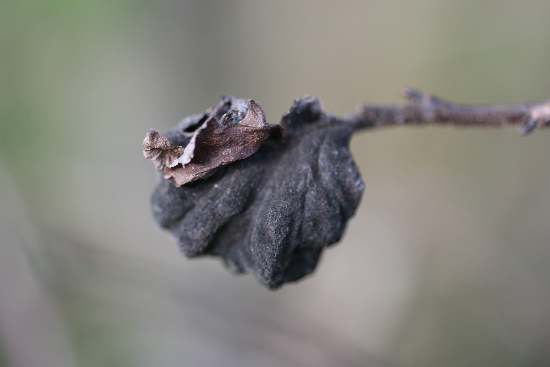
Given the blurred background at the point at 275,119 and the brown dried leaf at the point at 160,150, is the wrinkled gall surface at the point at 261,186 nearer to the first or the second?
the brown dried leaf at the point at 160,150

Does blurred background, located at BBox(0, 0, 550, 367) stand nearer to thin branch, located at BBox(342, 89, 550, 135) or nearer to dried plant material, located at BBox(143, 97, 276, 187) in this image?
thin branch, located at BBox(342, 89, 550, 135)

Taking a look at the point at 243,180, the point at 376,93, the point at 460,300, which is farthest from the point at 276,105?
the point at 243,180

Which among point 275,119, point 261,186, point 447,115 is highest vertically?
point 275,119

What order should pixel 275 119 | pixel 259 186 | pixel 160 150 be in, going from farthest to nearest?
pixel 275 119 < pixel 259 186 < pixel 160 150

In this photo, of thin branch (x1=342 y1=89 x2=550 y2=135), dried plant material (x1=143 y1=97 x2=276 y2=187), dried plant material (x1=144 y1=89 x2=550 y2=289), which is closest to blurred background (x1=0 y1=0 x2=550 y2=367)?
thin branch (x1=342 y1=89 x2=550 y2=135)

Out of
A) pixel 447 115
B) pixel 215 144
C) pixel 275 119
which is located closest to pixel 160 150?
pixel 215 144

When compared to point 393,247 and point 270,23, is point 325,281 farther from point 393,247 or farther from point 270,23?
point 270,23

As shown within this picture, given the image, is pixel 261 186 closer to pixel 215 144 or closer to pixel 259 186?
pixel 259 186
